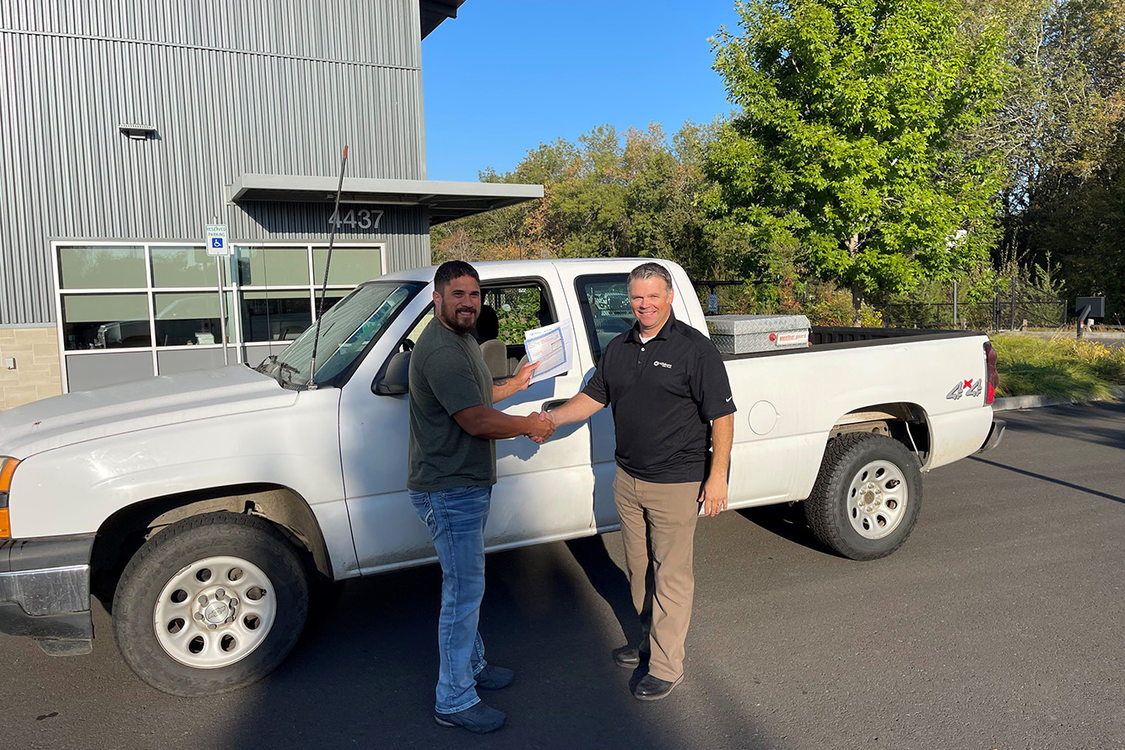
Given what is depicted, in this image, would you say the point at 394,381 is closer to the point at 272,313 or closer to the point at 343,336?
the point at 343,336

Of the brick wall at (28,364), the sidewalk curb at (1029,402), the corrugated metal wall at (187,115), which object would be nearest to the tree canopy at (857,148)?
the sidewalk curb at (1029,402)

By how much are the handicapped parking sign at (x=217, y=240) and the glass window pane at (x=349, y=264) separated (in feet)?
11.7

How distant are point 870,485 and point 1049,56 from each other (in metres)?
39.0

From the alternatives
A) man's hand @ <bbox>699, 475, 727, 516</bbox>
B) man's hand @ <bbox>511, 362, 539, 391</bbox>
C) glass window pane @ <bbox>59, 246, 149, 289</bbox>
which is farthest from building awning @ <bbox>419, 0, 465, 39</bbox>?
man's hand @ <bbox>699, 475, 727, 516</bbox>

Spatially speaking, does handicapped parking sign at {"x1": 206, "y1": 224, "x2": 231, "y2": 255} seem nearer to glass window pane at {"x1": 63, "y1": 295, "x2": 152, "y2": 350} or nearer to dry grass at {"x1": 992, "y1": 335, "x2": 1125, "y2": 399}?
glass window pane at {"x1": 63, "y1": 295, "x2": 152, "y2": 350}

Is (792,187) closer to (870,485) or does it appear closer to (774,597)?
(870,485)

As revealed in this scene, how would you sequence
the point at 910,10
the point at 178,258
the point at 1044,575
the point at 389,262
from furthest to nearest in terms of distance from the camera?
the point at 389,262, the point at 178,258, the point at 910,10, the point at 1044,575

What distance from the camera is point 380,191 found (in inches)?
526

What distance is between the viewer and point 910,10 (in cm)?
1234

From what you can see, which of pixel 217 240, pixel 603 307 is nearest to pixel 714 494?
pixel 603 307

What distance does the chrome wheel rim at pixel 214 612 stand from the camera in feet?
11.9

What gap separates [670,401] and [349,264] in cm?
1283

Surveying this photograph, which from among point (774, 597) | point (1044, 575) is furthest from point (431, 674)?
point (1044, 575)

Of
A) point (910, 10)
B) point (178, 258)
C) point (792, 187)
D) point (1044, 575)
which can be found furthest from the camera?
point (178, 258)
